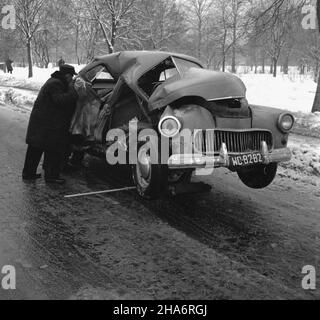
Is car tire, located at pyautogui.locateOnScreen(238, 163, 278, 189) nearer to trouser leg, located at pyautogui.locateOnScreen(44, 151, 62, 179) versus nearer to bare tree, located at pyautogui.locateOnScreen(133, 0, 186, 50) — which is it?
trouser leg, located at pyautogui.locateOnScreen(44, 151, 62, 179)

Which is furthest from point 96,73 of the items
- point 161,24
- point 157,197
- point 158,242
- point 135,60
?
point 161,24

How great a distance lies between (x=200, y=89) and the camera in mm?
5012

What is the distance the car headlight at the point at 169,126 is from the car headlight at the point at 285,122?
1.54m

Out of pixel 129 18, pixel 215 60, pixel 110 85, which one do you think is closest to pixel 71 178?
pixel 110 85

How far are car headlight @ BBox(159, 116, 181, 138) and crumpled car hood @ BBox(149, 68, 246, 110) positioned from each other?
307 millimetres

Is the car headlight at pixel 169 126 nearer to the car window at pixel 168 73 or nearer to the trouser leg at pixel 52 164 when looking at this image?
the car window at pixel 168 73

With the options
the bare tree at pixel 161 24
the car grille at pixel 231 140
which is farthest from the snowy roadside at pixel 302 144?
the bare tree at pixel 161 24

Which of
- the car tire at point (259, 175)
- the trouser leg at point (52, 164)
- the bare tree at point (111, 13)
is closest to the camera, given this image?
the car tire at point (259, 175)

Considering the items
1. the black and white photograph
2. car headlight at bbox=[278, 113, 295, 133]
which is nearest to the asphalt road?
the black and white photograph

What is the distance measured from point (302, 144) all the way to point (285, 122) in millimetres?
3406

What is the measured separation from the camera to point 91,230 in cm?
436

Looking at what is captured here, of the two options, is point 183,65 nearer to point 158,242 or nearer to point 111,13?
point 158,242

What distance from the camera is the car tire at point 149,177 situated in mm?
4891
